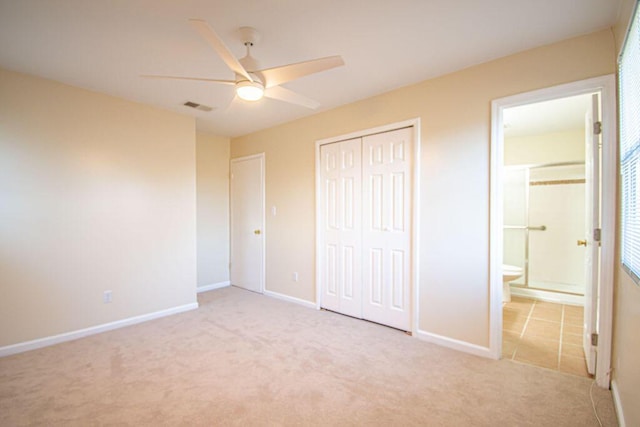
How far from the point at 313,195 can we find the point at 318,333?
1.69 m

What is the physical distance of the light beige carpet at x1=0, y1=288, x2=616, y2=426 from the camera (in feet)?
5.74

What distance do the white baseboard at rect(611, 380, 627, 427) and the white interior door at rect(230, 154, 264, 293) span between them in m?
3.78

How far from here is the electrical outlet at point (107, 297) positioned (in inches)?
122

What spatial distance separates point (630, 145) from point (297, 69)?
6.28 feet

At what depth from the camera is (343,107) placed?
11.3 ft

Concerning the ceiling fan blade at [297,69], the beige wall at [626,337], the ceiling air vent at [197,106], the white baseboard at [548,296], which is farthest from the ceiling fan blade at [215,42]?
the white baseboard at [548,296]

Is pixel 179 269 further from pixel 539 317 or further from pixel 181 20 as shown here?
pixel 539 317

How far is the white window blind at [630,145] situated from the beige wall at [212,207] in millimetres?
4690

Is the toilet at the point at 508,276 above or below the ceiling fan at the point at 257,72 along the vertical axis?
below

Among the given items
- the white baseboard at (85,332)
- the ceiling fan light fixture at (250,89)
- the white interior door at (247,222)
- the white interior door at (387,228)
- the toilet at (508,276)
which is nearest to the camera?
the ceiling fan light fixture at (250,89)

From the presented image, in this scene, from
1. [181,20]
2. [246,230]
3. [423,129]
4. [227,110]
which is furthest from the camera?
[246,230]

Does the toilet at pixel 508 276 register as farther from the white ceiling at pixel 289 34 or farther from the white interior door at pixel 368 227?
the white ceiling at pixel 289 34

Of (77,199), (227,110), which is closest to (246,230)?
(227,110)

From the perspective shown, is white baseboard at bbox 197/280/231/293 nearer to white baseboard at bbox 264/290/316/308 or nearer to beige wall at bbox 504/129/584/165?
white baseboard at bbox 264/290/316/308
